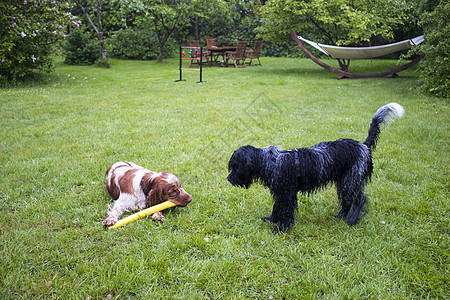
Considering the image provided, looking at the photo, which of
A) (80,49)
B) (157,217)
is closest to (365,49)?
(157,217)

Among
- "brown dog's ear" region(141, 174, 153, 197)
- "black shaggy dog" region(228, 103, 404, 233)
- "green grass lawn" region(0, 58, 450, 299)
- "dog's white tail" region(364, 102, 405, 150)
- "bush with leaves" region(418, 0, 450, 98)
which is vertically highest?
"bush with leaves" region(418, 0, 450, 98)

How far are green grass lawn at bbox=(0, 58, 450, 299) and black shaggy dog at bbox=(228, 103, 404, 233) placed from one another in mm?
319

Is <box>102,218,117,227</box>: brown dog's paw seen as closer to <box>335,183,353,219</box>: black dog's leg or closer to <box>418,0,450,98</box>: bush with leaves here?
<box>335,183,353,219</box>: black dog's leg

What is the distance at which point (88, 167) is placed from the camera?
3.69m

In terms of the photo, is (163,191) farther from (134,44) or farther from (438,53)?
(134,44)

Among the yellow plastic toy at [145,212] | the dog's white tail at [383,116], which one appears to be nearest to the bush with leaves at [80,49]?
the yellow plastic toy at [145,212]

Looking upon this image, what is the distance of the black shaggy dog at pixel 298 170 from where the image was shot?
2.35 meters

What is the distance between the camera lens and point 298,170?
2.34 meters

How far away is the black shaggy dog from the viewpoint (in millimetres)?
2352

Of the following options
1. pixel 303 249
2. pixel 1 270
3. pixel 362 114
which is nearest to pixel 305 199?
pixel 303 249

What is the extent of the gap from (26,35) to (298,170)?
10.4m

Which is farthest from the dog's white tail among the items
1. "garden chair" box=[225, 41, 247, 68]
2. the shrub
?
the shrub

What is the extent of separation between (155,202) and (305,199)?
1.51 m

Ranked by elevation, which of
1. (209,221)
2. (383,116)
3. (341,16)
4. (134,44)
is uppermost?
(341,16)
